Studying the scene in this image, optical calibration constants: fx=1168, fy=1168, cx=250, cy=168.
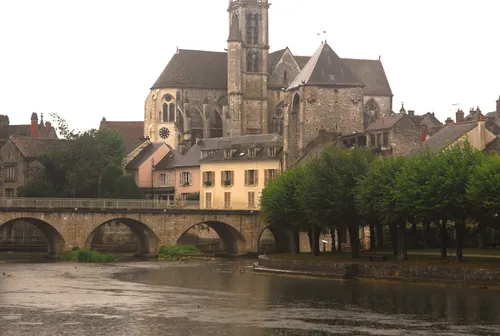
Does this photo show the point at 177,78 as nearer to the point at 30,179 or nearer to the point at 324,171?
the point at 30,179

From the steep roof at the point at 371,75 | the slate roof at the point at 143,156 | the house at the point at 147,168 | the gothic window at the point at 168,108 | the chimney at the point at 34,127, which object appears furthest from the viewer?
the steep roof at the point at 371,75

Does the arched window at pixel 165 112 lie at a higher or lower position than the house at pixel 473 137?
higher

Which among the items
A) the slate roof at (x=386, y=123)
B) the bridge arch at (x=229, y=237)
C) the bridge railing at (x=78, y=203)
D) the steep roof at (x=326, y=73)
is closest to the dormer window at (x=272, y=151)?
the steep roof at (x=326, y=73)

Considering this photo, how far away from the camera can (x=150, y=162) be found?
12556 cm

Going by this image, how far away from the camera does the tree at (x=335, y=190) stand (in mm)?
73750

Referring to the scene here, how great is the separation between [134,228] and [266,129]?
4819 centimetres

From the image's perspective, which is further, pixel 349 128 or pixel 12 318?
pixel 349 128

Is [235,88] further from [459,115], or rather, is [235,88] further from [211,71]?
[459,115]

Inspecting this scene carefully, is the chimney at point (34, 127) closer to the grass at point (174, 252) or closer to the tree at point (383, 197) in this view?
the grass at point (174, 252)

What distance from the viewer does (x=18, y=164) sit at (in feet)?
380


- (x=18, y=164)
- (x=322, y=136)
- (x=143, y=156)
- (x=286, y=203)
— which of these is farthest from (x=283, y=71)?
(x=286, y=203)

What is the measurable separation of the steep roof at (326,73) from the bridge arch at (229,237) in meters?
16.5

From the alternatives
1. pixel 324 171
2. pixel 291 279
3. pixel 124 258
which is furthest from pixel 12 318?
pixel 124 258

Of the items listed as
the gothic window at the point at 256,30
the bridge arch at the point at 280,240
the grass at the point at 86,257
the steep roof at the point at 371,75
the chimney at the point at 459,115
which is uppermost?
the gothic window at the point at 256,30
